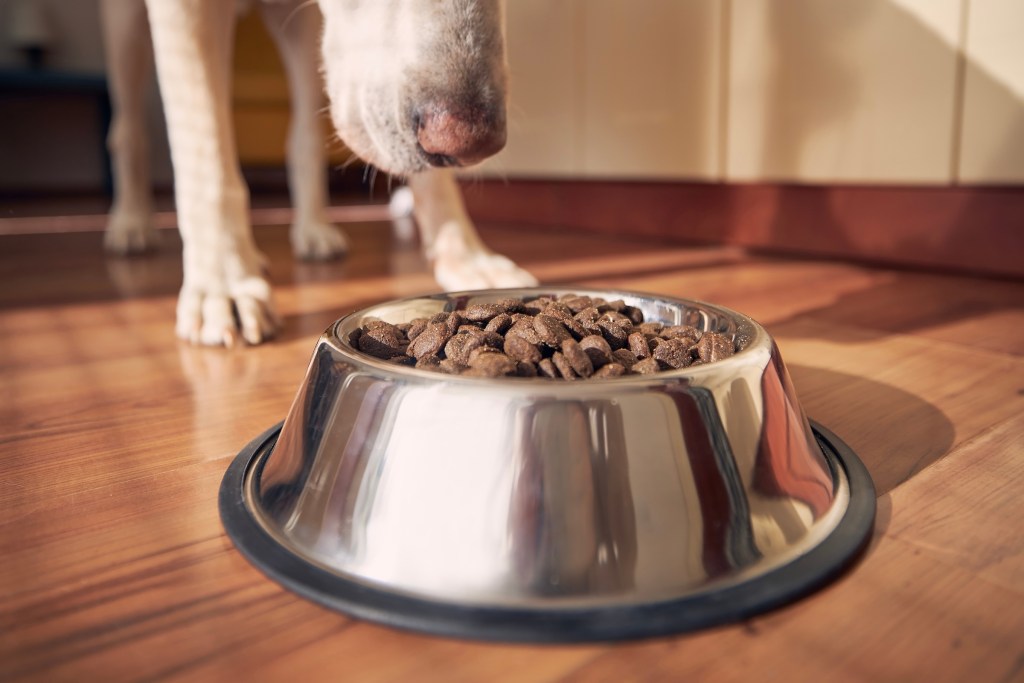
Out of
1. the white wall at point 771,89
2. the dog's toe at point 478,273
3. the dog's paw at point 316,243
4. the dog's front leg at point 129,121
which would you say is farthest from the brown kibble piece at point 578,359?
the dog's front leg at point 129,121

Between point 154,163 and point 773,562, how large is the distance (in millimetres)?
5499

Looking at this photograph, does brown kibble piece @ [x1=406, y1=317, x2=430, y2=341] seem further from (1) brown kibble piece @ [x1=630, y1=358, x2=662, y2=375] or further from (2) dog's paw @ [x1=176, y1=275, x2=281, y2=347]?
(2) dog's paw @ [x1=176, y1=275, x2=281, y2=347]

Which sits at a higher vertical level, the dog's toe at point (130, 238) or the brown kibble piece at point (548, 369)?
the brown kibble piece at point (548, 369)

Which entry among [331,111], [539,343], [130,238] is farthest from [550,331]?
[130,238]

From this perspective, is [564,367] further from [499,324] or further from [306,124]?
[306,124]

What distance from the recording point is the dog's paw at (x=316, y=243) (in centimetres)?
203

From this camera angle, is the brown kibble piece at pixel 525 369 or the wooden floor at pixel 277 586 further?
the brown kibble piece at pixel 525 369

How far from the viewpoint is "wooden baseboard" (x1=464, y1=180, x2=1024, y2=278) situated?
166 centimetres

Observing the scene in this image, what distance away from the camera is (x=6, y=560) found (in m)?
0.57

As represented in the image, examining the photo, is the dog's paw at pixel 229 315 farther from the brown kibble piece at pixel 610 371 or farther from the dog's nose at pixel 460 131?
the brown kibble piece at pixel 610 371

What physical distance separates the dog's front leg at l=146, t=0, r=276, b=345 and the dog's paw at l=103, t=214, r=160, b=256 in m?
1.03

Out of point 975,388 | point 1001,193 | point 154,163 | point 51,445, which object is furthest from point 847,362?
point 154,163

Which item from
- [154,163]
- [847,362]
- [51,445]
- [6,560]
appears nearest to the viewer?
[6,560]

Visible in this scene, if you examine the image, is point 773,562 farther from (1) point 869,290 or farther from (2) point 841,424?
(1) point 869,290
